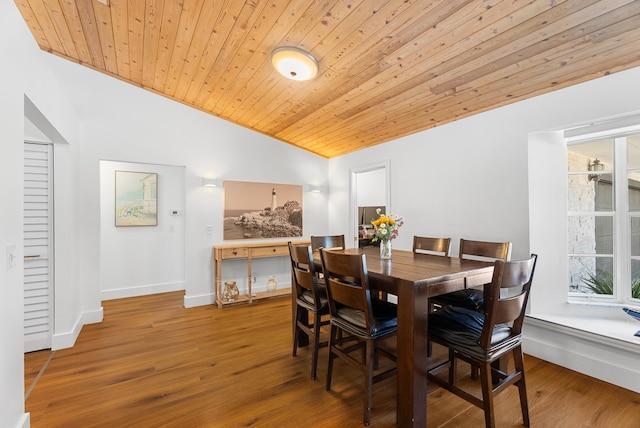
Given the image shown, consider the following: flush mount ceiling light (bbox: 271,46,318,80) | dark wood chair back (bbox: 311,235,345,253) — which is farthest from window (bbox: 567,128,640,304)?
flush mount ceiling light (bbox: 271,46,318,80)

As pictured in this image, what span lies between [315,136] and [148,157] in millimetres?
2280

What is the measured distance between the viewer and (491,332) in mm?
1535

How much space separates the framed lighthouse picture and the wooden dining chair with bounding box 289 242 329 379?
1.95 m

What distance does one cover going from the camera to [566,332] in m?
2.33

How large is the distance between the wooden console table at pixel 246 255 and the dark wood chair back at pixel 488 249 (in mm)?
2437

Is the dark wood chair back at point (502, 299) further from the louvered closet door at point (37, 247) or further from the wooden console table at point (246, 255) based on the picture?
the louvered closet door at point (37, 247)

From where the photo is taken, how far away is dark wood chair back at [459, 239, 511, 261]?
232 cm

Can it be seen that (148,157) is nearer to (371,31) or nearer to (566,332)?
(371,31)

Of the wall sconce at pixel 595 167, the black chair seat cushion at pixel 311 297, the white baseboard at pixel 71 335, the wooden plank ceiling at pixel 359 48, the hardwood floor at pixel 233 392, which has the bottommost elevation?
the hardwood floor at pixel 233 392

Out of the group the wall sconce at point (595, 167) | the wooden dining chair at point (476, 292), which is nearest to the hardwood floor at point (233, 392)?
the wooden dining chair at point (476, 292)

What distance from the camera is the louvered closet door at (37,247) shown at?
2707mm

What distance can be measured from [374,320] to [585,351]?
5.86 ft

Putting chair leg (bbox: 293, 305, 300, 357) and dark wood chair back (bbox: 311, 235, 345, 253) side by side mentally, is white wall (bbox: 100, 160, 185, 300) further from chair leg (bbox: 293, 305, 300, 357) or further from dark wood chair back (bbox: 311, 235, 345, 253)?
chair leg (bbox: 293, 305, 300, 357)

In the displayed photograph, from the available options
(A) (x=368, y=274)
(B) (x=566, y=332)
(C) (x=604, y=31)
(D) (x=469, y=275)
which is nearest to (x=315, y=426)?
(A) (x=368, y=274)
